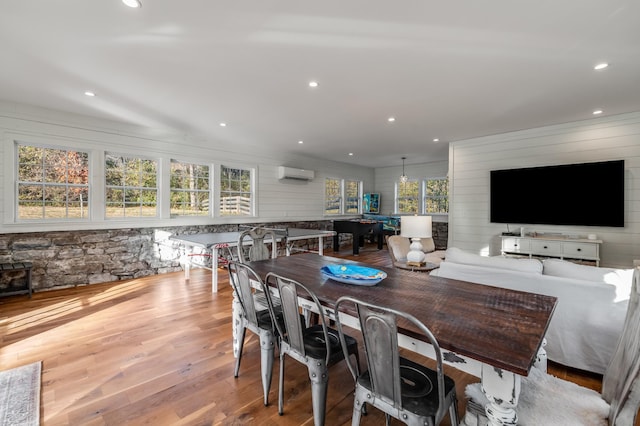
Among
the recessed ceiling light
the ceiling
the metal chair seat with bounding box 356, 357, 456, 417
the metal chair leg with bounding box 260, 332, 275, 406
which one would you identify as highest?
the ceiling

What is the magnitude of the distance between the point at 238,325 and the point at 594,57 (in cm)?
411

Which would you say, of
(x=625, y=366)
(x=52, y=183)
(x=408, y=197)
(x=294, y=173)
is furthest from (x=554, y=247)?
(x=52, y=183)

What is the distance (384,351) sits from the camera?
1153mm

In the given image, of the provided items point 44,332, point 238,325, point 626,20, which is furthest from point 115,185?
point 626,20

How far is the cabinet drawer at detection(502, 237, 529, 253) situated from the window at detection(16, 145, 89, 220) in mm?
7294

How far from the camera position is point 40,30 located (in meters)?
2.40

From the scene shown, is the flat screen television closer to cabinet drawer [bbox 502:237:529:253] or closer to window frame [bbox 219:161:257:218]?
cabinet drawer [bbox 502:237:529:253]

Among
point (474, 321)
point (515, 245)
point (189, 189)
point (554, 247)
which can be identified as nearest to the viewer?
point (474, 321)

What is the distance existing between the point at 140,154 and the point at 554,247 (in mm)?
7375

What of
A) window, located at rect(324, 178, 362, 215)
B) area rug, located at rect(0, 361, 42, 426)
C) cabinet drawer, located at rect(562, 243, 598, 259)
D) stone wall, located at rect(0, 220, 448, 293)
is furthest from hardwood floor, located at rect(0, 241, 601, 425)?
window, located at rect(324, 178, 362, 215)

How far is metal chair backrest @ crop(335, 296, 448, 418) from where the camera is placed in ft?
3.67

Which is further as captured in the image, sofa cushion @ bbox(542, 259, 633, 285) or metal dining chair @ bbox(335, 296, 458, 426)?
sofa cushion @ bbox(542, 259, 633, 285)

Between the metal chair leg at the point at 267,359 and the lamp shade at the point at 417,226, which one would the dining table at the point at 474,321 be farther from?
the lamp shade at the point at 417,226

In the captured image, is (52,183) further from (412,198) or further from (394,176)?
(412,198)
